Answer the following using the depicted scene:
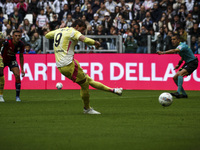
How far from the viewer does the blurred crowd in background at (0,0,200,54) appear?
22297mm

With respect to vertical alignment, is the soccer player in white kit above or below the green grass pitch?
above

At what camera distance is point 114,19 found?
2448 cm

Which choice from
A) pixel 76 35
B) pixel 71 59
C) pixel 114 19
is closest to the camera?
pixel 76 35

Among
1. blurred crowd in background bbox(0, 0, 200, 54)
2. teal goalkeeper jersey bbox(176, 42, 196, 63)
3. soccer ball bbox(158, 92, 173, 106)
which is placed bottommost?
soccer ball bbox(158, 92, 173, 106)

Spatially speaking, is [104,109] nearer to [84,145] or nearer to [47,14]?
[84,145]

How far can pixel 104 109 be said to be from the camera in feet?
40.4

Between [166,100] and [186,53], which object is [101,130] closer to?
[166,100]

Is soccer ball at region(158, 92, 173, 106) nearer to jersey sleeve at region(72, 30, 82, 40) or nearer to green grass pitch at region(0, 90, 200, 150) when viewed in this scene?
green grass pitch at region(0, 90, 200, 150)

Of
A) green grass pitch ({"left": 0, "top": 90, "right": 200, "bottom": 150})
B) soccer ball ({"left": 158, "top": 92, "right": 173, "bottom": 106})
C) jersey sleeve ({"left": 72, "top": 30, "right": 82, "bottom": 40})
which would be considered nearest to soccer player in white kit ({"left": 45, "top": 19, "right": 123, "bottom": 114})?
jersey sleeve ({"left": 72, "top": 30, "right": 82, "bottom": 40})

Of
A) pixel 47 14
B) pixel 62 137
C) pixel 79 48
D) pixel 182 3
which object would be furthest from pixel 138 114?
pixel 47 14

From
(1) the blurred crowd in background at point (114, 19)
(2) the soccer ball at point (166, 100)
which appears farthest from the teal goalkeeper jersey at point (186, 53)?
(1) the blurred crowd in background at point (114, 19)

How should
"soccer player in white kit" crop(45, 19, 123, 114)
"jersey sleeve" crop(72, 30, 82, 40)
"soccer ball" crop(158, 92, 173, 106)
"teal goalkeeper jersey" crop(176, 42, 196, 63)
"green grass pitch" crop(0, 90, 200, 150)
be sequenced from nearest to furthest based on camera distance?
"green grass pitch" crop(0, 90, 200, 150), "jersey sleeve" crop(72, 30, 82, 40), "soccer player in white kit" crop(45, 19, 123, 114), "soccer ball" crop(158, 92, 173, 106), "teal goalkeeper jersey" crop(176, 42, 196, 63)

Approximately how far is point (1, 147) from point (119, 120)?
3.62m

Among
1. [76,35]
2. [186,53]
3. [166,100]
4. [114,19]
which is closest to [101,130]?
[76,35]
